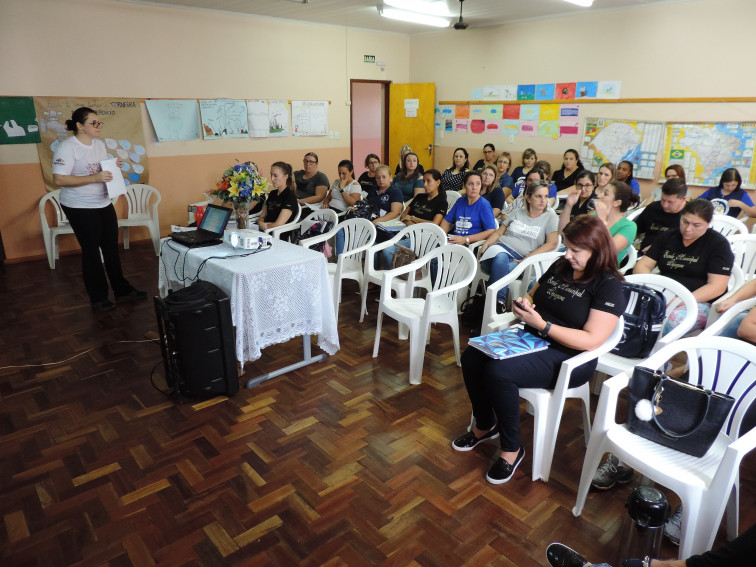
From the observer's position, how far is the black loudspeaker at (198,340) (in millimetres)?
2605

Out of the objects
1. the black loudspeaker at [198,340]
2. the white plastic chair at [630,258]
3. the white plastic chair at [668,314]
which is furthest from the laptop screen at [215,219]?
the white plastic chair at [630,258]

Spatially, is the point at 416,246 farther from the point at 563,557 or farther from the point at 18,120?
the point at 18,120

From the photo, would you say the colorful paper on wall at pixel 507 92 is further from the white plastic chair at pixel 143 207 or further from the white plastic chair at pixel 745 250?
the white plastic chair at pixel 143 207

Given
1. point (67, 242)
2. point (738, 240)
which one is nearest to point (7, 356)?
point (67, 242)

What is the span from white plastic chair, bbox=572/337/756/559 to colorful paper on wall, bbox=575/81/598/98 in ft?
16.8

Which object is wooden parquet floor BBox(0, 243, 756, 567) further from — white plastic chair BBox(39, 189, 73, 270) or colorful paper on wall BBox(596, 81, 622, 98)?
colorful paper on wall BBox(596, 81, 622, 98)

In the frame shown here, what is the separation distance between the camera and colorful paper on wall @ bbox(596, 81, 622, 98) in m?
5.98

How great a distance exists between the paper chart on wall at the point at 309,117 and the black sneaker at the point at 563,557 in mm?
6557

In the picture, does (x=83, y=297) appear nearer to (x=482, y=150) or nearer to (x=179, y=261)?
(x=179, y=261)

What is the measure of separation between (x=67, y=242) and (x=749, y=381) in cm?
629

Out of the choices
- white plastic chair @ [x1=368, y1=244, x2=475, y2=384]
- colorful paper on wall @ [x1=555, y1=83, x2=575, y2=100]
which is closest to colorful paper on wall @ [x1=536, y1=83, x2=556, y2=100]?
colorful paper on wall @ [x1=555, y1=83, x2=575, y2=100]

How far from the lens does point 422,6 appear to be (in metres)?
5.81

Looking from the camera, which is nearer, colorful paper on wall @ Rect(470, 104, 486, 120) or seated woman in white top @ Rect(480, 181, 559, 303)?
seated woman in white top @ Rect(480, 181, 559, 303)

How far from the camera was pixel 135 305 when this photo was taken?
13.9 feet
